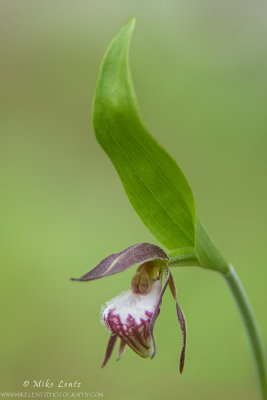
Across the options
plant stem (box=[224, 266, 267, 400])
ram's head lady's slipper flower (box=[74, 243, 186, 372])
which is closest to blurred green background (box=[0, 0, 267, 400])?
plant stem (box=[224, 266, 267, 400])

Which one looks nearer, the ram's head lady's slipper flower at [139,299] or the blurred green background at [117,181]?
the ram's head lady's slipper flower at [139,299]

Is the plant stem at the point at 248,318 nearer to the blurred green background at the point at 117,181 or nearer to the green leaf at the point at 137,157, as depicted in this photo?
the green leaf at the point at 137,157

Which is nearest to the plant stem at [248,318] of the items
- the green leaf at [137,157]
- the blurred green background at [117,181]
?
the green leaf at [137,157]

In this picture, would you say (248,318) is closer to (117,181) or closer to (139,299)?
(139,299)

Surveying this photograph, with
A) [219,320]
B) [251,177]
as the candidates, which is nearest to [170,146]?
[251,177]

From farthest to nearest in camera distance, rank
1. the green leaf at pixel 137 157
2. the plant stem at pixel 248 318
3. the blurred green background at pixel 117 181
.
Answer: the blurred green background at pixel 117 181 < the plant stem at pixel 248 318 < the green leaf at pixel 137 157

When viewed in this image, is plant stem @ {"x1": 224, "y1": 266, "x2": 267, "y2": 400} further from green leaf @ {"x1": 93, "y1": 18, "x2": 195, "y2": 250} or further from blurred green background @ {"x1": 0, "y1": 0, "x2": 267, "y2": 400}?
blurred green background @ {"x1": 0, "y1": 0, "x2": 267, "y2": 400}
